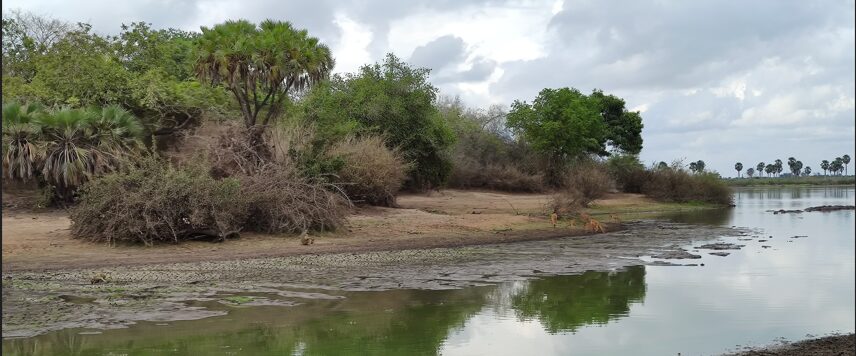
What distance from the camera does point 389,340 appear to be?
9.90m

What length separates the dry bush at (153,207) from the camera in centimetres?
1772

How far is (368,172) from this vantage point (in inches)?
1096

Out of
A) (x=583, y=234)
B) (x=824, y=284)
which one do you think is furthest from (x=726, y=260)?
(x=583, y=234)

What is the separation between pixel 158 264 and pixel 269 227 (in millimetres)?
4986

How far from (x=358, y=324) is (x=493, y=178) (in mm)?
37646

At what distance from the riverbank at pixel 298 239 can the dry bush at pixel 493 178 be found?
12638mm

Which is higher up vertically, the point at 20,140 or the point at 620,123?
the point at 620,123

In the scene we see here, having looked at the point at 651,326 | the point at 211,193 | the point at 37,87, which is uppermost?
the point at 37,87

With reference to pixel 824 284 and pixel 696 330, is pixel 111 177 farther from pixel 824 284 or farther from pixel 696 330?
pixel 824 284

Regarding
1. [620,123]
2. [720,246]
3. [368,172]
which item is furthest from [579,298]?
[620,123]

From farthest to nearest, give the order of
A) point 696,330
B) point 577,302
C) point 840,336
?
point 577,302, point 696,330, point 840,336

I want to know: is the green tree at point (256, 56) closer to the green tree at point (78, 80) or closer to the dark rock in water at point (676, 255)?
the green tree at point (78, 80)

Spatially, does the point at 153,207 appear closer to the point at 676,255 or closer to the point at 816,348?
the point at 676,255

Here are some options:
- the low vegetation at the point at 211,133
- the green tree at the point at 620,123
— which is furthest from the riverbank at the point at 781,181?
the low vegetation at the point at 211,133
